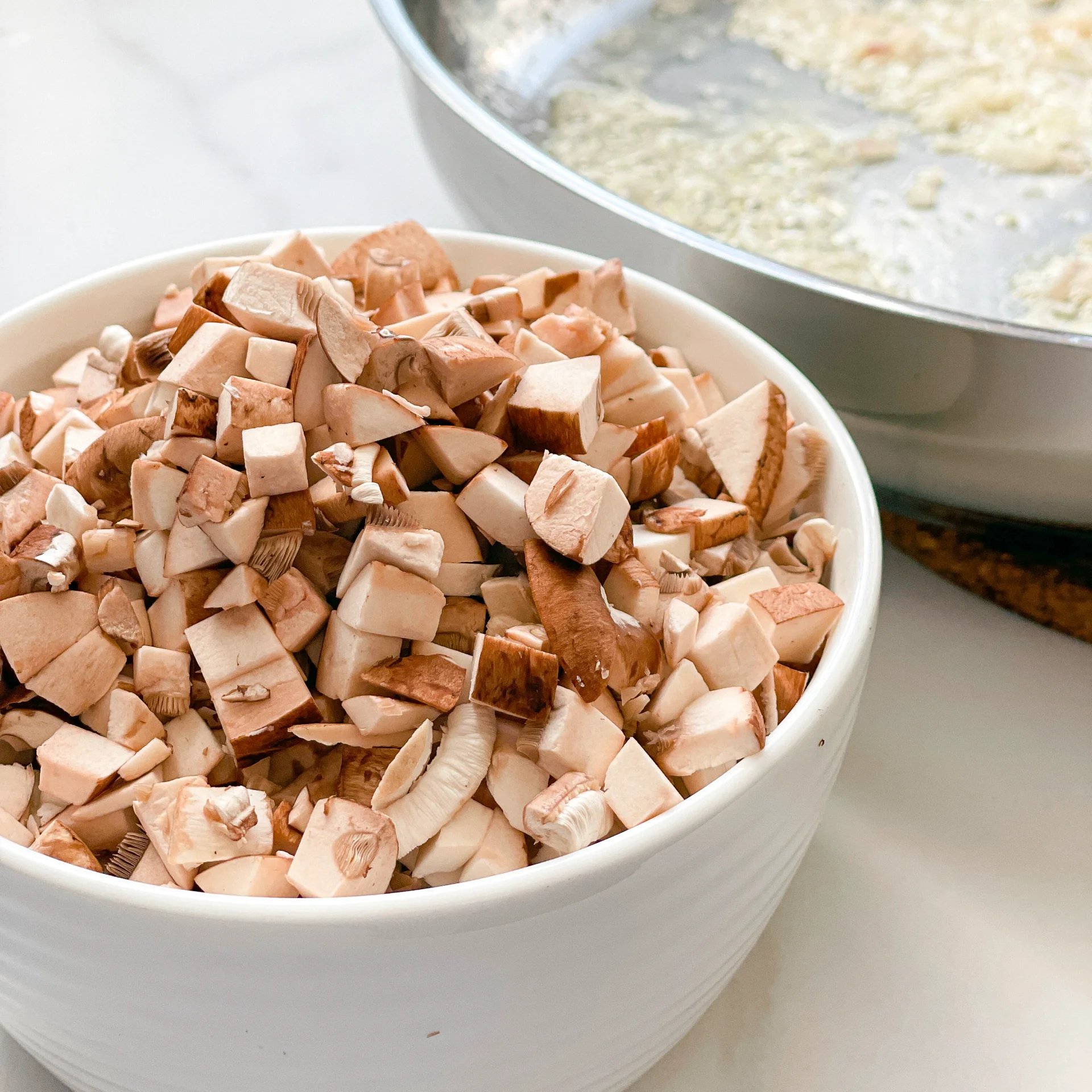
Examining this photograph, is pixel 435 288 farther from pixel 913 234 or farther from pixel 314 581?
pixel 913 234

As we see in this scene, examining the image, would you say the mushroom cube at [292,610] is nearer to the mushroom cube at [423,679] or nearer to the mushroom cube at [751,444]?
the mushroom cube at [423,679]

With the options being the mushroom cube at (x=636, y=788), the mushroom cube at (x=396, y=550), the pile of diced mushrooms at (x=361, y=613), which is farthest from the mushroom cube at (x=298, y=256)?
the mushroom cube at (x=636, y=788)

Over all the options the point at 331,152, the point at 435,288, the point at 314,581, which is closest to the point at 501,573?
the point at 314,581

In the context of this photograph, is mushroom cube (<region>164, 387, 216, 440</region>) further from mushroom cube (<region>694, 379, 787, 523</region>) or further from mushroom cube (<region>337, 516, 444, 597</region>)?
mushroom cube (<region>694, 379, 787, 523</region>)

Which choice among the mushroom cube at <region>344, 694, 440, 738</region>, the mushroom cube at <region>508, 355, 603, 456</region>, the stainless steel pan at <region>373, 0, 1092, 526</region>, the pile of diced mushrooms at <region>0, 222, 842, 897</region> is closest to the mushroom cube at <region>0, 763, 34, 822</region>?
the pile of diced mushrooms at <region>0, 222, 842, 897</region>

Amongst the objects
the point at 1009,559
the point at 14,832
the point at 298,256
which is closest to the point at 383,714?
the point at 14,832
